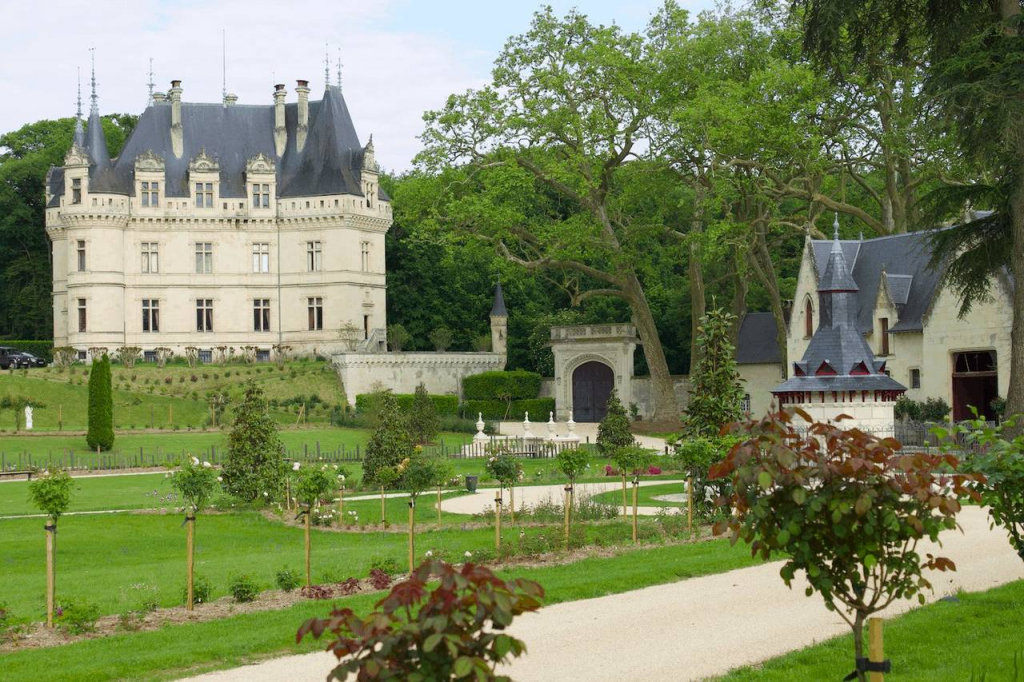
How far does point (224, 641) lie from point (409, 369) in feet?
130

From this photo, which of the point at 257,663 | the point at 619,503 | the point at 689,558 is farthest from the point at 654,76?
the point at 257,663

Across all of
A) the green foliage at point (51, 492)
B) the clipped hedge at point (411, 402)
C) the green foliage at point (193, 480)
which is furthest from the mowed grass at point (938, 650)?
the clipped hedge at point (411, 402)

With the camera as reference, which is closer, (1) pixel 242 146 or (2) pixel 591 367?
(2) pixel 591 367

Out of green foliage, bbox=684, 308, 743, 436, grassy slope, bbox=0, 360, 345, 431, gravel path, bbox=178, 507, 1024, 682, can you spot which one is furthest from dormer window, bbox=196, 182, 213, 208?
gravel path, bbox=178, 507, 1024, 682

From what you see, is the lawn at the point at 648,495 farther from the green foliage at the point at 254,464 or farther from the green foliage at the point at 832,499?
the green foliage at the point at 832,499

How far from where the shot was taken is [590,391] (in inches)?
1850

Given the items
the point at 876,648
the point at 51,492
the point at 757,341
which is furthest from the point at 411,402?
the point at 876,648

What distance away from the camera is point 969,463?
30.0ft

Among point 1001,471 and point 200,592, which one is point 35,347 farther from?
point 1001,471

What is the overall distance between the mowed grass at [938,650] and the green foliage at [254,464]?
13.5 meters

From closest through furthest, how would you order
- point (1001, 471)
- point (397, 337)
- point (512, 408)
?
1. point (1001, 471)
2. point (512, 408)
3. point (397, 337)

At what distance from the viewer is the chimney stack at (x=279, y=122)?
177 feet

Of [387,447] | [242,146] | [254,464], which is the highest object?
[242,146]

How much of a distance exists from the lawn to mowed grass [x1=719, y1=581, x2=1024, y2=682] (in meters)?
9.04
